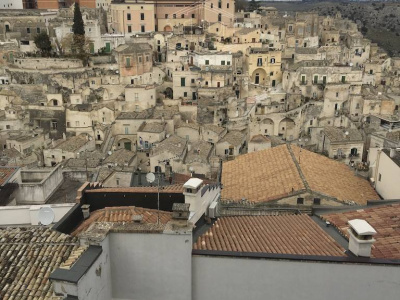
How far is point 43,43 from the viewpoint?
165 feet

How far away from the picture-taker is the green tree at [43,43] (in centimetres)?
5041

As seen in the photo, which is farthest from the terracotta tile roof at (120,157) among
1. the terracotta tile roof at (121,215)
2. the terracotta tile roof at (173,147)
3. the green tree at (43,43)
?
the green tree at (43,43)

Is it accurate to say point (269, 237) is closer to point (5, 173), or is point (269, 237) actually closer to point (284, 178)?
point (284, 178)

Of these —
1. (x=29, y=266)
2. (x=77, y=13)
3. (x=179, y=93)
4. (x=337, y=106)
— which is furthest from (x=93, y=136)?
(x=29, y=266)

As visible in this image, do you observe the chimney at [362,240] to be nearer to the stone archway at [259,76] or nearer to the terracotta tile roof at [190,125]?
the terracotta tile roof at [190,125]

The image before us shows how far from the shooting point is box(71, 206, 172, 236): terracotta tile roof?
353 inches

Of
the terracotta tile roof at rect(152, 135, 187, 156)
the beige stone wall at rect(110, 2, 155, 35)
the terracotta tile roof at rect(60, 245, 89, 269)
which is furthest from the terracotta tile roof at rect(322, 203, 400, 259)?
the beige stone wall at rect(110, 2, 155, 35)

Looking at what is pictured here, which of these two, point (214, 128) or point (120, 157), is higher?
point (214, 128)

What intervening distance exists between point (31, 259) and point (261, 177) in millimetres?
10817

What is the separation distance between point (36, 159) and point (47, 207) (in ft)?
79.7

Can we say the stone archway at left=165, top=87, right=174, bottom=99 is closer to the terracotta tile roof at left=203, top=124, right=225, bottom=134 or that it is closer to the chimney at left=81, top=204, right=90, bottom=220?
the terracotta tile roof at left=203, top=124, right=225, bottom=134

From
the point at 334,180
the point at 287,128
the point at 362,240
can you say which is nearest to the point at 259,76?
the point at 287,128

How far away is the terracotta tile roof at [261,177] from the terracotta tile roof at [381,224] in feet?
12.5

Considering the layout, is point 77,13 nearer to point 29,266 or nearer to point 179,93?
point 179,93
